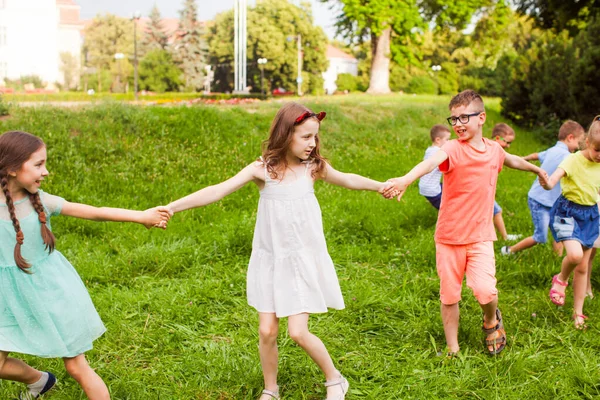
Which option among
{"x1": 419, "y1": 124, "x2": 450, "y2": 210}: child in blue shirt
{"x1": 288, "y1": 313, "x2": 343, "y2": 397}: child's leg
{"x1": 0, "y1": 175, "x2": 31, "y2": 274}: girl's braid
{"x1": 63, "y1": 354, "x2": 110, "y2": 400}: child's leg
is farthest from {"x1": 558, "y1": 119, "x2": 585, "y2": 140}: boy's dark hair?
{"x1": 0, "y1": 175, "x2": 31, "y2": 274}: girl's braid

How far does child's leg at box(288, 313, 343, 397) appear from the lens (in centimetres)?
352

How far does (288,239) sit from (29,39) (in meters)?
64.2

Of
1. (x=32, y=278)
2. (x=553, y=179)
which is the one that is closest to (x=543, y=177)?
(x=553, y=179)

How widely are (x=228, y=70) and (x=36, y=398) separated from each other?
56.8 meters

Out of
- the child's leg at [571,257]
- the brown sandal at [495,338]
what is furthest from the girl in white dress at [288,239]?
the child's leg at [571,257]

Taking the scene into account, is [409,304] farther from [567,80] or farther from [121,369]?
[567,80]

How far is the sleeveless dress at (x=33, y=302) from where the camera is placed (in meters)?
3.19

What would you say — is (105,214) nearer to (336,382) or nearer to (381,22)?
(336,382)

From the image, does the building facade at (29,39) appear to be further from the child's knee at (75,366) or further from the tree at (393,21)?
the child's knee at (75,366)

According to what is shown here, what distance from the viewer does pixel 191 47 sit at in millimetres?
62688

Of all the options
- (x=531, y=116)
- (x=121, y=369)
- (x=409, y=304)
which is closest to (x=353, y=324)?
(x=409, y=304)

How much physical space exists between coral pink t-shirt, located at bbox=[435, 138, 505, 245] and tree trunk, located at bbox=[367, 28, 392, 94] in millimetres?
23061

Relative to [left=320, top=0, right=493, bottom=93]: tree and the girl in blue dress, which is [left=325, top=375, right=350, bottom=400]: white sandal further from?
[left=320, top=0, right=493, bottom=93]: tree

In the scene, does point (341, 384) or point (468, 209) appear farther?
point (468, 209)
